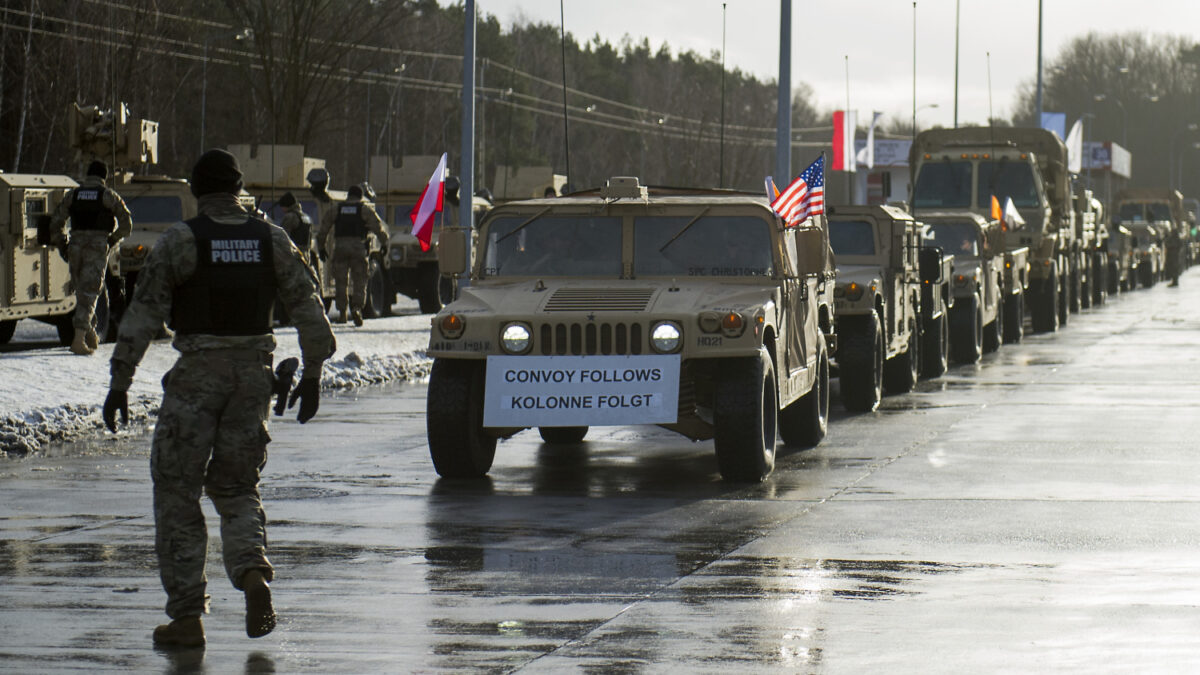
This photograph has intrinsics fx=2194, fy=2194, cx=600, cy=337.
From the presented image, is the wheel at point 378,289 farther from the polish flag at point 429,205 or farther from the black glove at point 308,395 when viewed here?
the black glove at point 308,395

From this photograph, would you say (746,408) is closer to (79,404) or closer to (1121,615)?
(1121,615)

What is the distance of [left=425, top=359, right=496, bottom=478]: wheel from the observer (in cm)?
1201

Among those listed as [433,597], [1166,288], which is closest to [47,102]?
[1166,288]

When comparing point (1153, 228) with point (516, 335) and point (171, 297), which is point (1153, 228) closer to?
point (516, 335)

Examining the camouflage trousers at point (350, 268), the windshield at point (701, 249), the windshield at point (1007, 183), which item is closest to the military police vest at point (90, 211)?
the camouflage trousers at point (350, 268)

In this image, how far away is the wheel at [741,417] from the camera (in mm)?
11773

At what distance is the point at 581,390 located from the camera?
1175cm

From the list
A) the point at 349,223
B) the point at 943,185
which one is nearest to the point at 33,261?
the point at 349,223

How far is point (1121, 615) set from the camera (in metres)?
7.79

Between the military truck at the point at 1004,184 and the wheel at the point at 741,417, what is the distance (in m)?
17.6

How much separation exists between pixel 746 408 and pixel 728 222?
1.59 metres

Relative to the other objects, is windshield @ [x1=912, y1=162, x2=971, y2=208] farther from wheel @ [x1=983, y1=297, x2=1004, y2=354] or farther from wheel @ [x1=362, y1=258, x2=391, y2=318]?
wheel @ [x1=362, y1=258, x2=391, y2=318]

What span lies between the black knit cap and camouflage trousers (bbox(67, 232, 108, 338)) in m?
12.9

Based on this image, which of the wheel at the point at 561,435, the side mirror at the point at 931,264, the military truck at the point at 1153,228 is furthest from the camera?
the military truck at the point at 1153,228
